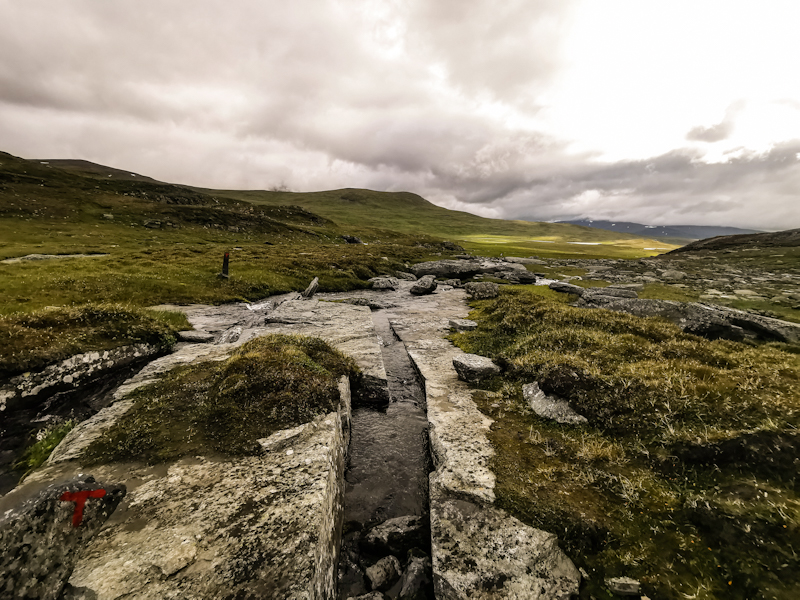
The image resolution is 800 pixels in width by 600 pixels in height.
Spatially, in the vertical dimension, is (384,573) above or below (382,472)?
above

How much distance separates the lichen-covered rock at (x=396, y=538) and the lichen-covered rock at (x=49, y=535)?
5.05m

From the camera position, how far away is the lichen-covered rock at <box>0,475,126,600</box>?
4531mm

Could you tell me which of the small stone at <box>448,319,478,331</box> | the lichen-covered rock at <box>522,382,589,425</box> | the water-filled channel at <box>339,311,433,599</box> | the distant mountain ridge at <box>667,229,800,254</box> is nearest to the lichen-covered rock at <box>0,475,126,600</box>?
the water-filled channel at <box>339,311,433,599</box>

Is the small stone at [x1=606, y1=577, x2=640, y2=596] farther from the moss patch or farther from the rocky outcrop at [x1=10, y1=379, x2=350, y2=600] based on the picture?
the moss patch

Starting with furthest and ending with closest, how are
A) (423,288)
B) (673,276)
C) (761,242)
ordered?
1. (761,242)
2. (673,276)
3. (423,288)

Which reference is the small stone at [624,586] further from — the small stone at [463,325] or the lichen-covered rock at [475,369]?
the small stone at [463,325]

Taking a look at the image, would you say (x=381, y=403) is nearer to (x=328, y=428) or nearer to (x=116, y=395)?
(x=328, y=428)

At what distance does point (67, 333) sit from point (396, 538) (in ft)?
46.1

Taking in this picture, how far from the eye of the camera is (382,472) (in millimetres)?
9609

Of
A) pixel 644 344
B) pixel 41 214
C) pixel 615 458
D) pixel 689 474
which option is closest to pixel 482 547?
pixel 615 458

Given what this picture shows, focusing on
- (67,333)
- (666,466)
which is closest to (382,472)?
(666,466)

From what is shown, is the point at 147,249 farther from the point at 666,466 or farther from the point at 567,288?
the point at 666,466

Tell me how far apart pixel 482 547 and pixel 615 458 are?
13.4ft

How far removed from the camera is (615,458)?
312 inches
